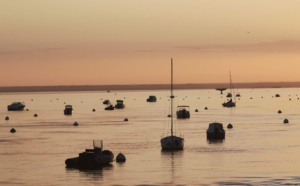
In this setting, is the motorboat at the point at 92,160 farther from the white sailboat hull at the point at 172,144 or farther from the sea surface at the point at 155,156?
the white sailboat hull at the point at 172,144

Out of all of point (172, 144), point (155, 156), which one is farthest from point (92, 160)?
point (172, 144)

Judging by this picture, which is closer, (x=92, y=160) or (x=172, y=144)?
(x=92, y=160)

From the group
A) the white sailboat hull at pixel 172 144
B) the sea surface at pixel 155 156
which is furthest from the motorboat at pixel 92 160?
the white sailboat hull at pixel 172 144

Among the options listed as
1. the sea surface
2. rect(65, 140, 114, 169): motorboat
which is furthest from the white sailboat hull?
rect(65, 140, 114, 169): motorboat

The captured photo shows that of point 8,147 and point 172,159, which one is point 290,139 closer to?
point 172,159

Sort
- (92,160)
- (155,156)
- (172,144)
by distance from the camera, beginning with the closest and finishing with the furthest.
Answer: (92,160)
(155,156)
(172,144)

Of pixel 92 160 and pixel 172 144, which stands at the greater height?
pixel 172 144

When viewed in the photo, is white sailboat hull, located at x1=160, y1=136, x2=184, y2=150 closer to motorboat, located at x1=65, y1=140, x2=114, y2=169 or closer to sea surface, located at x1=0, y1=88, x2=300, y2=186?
sea surface, located at x1=0, y1=88, x2=300, y2=186

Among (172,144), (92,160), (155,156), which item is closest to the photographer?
(92,160)

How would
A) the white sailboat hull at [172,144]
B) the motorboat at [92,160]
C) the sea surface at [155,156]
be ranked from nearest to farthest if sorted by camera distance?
the sea surface at [155,156], the motorboat at [92,160], the white sailboat hull at [172,144]

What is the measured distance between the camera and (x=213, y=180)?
270 feet

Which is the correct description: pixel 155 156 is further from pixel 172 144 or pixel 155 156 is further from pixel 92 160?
pixel 92 160

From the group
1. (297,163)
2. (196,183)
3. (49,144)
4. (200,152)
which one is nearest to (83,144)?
(49,144)

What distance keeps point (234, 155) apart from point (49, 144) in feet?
122
